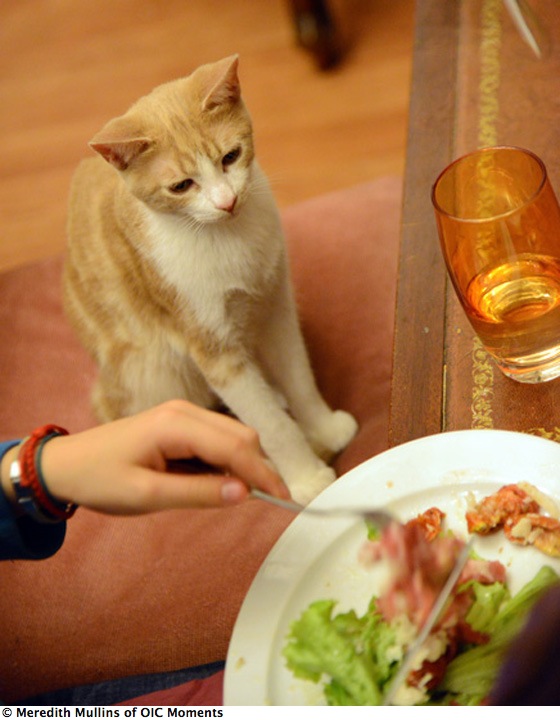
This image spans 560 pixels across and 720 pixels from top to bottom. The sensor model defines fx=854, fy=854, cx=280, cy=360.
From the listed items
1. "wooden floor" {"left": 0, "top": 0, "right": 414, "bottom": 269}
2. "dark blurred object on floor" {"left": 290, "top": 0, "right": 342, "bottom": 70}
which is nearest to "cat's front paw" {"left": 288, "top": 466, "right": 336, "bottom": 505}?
"wooden floor" {"left": 0, "top": 0, "right": 414, "bottom": 269}

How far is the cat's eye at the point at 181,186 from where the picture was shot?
1044mm

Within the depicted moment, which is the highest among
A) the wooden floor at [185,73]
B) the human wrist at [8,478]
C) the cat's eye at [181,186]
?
the cat's eye at [181,186]

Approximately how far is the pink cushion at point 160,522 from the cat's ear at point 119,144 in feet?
1.40

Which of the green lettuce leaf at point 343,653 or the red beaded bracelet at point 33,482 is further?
the red beaded bracelet at point 33,482

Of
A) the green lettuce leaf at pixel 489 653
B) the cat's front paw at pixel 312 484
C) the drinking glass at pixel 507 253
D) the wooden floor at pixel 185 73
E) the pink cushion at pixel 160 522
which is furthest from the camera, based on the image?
the wooden floor at pixel 185 73

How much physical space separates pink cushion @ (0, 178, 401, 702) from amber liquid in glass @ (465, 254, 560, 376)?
342 mm

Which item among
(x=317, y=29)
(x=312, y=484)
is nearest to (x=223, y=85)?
(x=312, y=484)

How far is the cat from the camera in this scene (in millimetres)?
1039

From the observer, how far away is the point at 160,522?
110 centimetres

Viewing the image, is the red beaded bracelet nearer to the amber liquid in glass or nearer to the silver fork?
the silver fork

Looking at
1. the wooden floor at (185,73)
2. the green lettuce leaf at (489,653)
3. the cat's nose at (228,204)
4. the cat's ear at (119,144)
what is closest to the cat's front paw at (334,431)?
the cat's nose at (228,204)

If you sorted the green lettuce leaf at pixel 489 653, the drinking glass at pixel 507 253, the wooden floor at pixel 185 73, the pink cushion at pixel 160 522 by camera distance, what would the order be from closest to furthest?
the green lettuce leaf at pixel 489 653
the drinking glass at pixel 507 253
the pink cushion at pixel 160 522
the wooden floor at pixel 185 73

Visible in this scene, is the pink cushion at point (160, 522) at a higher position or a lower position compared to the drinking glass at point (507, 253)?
→ lower

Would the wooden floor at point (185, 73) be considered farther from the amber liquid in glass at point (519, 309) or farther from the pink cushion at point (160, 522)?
the amber liquid in glass at point (519, 309)
